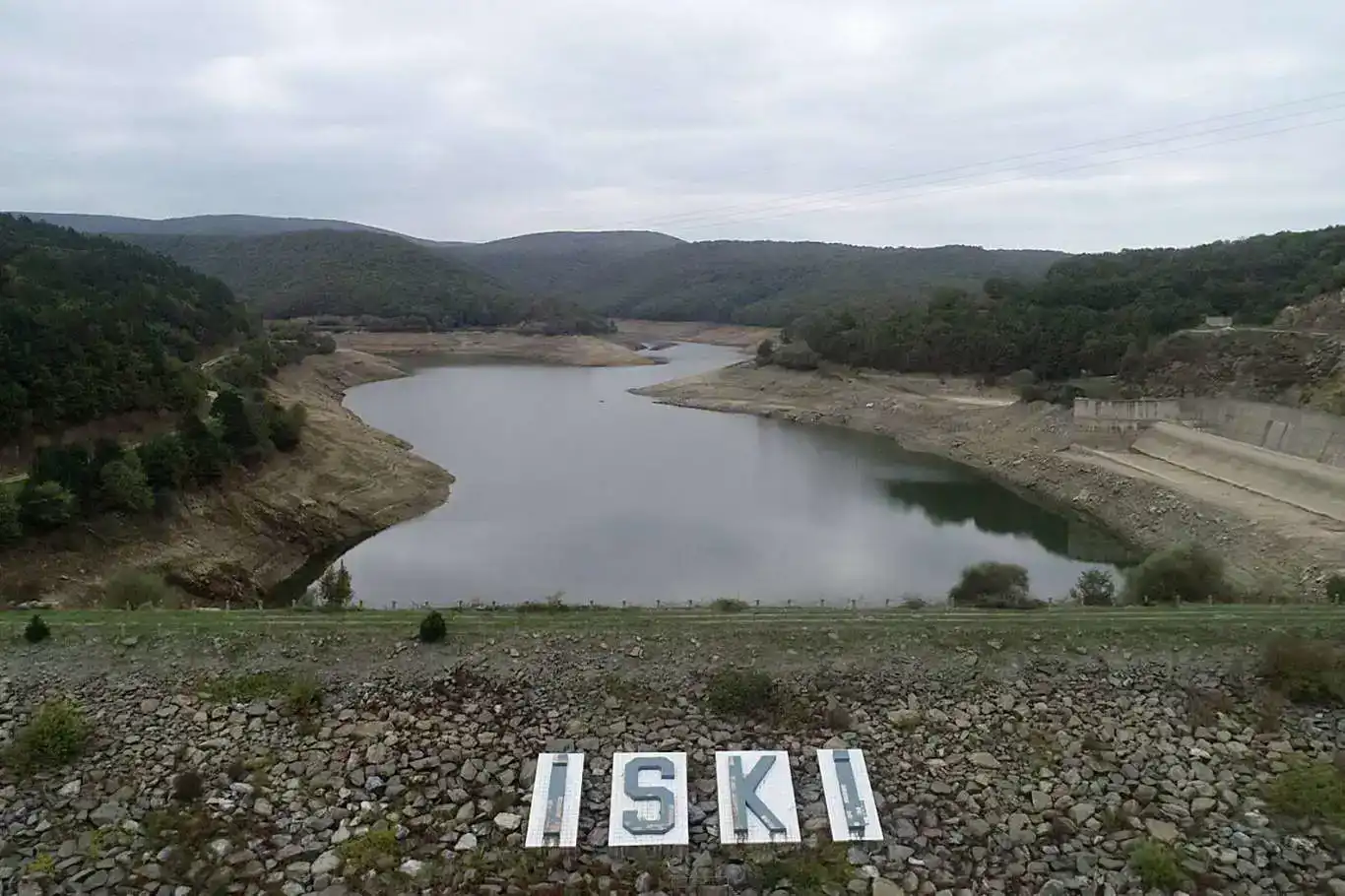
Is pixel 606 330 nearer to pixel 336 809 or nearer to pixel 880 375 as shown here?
pixel 880 375

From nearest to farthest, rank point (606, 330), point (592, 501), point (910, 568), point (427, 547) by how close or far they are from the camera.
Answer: point (910, 568), point (427, 547), point (592, 501), point (606, 330)

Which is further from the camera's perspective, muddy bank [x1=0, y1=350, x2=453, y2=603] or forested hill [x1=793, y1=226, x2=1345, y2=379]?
forested hill [x1=793, y1=226, x2=1345, y2=379]

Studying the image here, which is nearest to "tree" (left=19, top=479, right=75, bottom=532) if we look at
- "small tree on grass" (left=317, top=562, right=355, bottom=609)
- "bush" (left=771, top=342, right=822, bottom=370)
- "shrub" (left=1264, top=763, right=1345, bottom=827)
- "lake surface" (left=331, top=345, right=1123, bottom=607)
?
"small tree on grass" (left=317, top=562, right=355, bottom=609)

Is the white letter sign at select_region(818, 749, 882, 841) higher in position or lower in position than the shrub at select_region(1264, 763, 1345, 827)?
lower

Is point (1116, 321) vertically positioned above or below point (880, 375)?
above

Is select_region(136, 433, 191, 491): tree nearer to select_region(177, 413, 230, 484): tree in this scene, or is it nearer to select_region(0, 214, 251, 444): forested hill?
select_region(177, 413, 230, 484): tree

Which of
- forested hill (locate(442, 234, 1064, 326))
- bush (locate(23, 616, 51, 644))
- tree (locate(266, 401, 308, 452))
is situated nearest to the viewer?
bush (locate(23, 616, 51, 644))

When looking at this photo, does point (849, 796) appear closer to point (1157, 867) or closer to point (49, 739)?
point (1157, 867)

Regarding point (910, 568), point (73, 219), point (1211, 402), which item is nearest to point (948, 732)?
point (910, 568)
